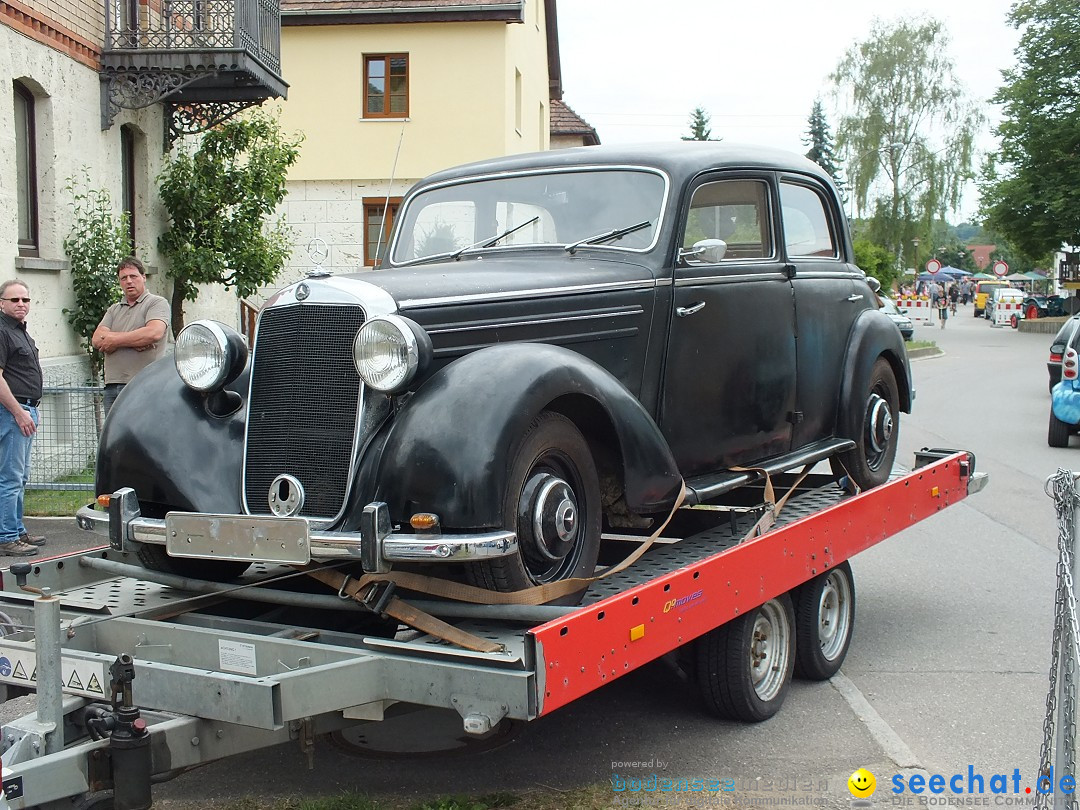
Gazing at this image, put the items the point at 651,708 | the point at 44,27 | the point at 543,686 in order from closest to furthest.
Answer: the point at 543,686, the point at 651,708, the point at 44,27

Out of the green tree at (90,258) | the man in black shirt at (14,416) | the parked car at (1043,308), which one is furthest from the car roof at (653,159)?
the parked car at (1043,308)

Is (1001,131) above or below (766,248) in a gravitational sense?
above

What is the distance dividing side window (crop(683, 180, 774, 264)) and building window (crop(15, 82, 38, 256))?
26.2 ft

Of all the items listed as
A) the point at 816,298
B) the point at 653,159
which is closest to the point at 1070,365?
the point at 816,298

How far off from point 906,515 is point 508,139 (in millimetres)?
17783

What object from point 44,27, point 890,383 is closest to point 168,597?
point 890,383

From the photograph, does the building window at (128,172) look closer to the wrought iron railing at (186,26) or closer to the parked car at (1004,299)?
the wrought iron railing at (186,26)

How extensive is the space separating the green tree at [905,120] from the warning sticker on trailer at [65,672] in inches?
1978

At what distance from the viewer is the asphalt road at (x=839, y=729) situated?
417cm

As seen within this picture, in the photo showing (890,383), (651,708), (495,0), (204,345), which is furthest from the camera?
(495,0)

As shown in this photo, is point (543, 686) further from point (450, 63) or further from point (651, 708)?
point (450, 63)

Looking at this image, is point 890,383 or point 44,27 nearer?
point 890,383

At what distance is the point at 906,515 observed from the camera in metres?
5.79

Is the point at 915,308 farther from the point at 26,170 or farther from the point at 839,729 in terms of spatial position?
the point at 839,729
